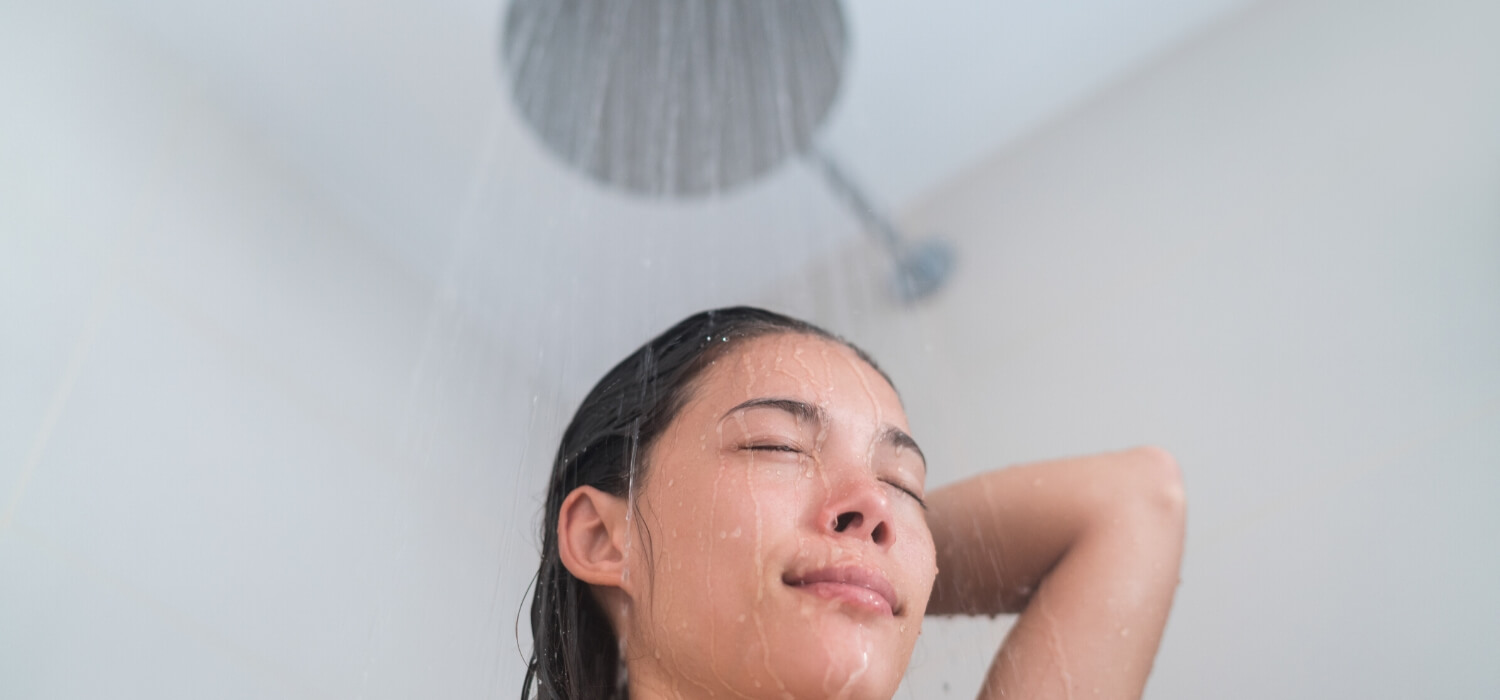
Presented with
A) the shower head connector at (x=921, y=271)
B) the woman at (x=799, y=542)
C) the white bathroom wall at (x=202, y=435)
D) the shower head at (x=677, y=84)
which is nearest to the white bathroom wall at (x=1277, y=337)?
the shower head connector at (x=921, y=271)

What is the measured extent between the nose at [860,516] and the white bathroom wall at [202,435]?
0.48 meters

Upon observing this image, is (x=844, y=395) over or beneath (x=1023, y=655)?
over

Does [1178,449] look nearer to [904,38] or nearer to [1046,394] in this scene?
[1046,394]

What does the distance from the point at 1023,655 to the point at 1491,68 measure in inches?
35.0

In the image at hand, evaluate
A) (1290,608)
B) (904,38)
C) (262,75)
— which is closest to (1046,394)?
(1290,608)

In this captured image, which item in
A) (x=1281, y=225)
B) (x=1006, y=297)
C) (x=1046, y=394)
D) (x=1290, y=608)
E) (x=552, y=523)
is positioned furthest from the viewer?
(x=1006, y=297)

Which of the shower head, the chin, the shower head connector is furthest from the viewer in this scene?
the shower head connector

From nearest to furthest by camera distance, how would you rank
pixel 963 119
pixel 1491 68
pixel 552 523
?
1. pixel 552 523
2. pixel 1491 68
3. pixel 963 119

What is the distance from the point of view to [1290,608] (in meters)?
1.12

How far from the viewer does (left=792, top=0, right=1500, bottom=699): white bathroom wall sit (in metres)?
1.07

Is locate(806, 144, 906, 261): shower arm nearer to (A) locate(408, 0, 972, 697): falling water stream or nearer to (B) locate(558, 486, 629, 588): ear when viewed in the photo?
(A) locate(408, 0, 972, 697): falling water stream

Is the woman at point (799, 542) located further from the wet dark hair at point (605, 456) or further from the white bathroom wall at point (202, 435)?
the white bathroom wall at point (202, 435)

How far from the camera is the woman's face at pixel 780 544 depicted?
75 centimetres

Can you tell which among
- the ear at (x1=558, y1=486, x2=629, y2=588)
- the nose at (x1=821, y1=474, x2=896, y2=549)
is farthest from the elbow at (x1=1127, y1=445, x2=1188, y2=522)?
the ear at (x1=558, y1=486, x2=629, y2=588)
